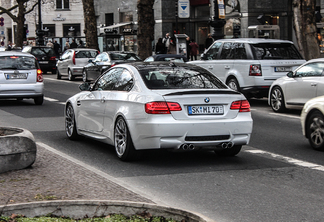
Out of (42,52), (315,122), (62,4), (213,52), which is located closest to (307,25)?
(213,52)

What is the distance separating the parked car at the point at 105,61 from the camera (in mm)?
24964

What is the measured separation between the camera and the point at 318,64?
1362 cm

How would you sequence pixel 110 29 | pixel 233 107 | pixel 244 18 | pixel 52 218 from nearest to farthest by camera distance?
pixel 52 218
pixel 233 107
pixel 244 18
pixel 110 29

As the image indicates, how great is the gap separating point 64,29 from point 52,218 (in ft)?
248

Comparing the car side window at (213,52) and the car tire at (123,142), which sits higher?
the car side window at (213,52)

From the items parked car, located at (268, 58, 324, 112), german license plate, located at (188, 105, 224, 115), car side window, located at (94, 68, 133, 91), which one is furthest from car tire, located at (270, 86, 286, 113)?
german license plate, located at (188, 105, 224, 115)

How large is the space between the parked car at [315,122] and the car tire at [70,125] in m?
3.85

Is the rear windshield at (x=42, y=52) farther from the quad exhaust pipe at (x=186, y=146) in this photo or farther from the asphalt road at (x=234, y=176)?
the quad exhaust pipe at (x=186, y=146)

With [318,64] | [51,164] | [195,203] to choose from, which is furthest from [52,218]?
[318,64]

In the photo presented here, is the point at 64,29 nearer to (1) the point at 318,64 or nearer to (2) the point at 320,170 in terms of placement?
(1) the point at 318,64

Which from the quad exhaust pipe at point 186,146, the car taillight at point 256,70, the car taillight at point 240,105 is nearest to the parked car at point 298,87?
the car taillight at point 256,70

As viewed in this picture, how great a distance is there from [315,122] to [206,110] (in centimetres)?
237

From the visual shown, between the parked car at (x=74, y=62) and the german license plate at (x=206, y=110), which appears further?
the parked car at (x=74, y=62)

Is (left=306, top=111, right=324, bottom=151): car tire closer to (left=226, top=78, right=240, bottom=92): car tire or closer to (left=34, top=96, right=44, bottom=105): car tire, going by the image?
(left=226, top=78, right=240, bottom=92): car tire
